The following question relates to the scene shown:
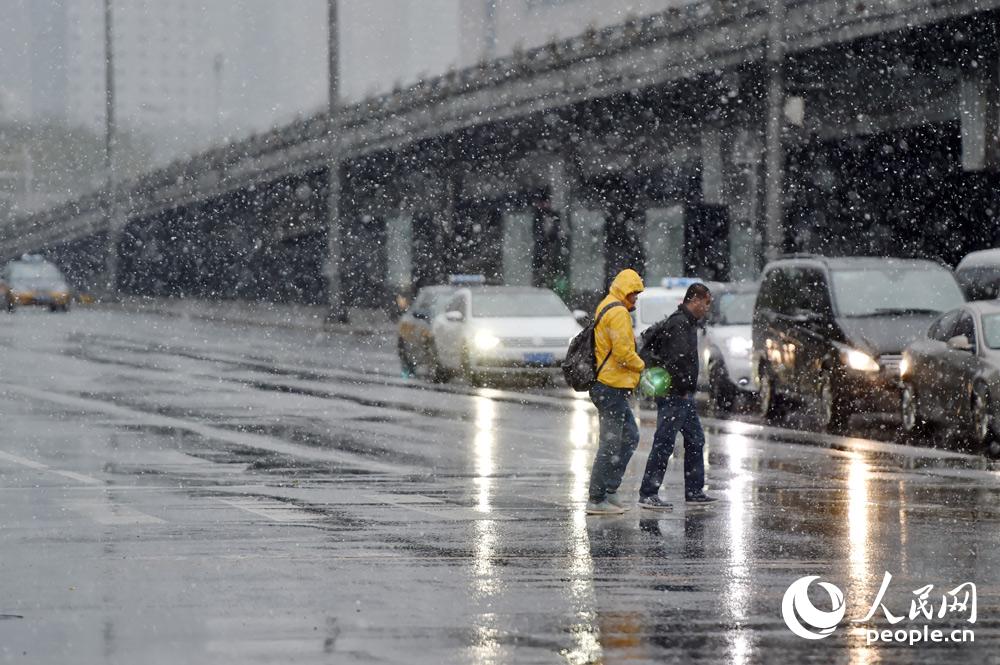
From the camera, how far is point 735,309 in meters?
26.0

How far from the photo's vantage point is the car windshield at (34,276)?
230ft

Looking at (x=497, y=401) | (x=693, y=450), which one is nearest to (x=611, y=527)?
(x=693, y=450)

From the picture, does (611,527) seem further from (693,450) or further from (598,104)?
(598,104)

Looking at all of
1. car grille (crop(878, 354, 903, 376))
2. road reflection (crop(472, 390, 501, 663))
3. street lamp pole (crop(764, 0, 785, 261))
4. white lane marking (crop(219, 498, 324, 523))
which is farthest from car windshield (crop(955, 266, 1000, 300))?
white lane marking (crop(219, 498, 324, 523))

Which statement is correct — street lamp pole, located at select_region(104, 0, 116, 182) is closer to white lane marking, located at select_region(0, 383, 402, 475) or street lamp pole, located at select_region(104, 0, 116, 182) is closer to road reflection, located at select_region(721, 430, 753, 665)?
white lane marking, located at select_region(0, 383, 402, 475)

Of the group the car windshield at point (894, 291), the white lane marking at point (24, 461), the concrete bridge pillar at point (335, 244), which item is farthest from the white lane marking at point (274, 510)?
the concrete bridge pillar at point (335, 244)

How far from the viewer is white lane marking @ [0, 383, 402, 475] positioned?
55.1 ft

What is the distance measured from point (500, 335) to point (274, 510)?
16.0 metres

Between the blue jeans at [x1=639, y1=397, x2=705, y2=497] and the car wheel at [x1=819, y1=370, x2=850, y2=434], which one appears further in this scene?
the car wheel at [x1=819, y1=370, x2=850, y2=434]

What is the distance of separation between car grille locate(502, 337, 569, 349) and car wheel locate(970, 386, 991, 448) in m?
10.6

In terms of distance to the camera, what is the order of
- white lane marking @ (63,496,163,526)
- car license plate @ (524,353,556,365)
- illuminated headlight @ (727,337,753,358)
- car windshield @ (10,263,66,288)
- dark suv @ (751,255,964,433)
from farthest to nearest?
car windshield @ (10,263,66,288), car license plate @ (524,353,556,365), illuminated headlight @ (727,337,753,358), dark suv @ (751,255,964,433), white lane marking @ (63,496,163,526)

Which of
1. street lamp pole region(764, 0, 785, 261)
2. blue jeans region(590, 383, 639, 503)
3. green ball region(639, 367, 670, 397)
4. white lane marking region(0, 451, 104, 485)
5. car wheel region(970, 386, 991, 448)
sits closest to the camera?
blue jeans region(590, 383, 639, 503)

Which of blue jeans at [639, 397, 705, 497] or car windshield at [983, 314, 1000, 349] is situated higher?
car windshield at [983, 314, 1000, 349]

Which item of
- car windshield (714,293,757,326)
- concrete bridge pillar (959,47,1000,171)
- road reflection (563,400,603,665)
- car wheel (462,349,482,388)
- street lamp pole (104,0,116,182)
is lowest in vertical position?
road reflection (563,400,603,665)
